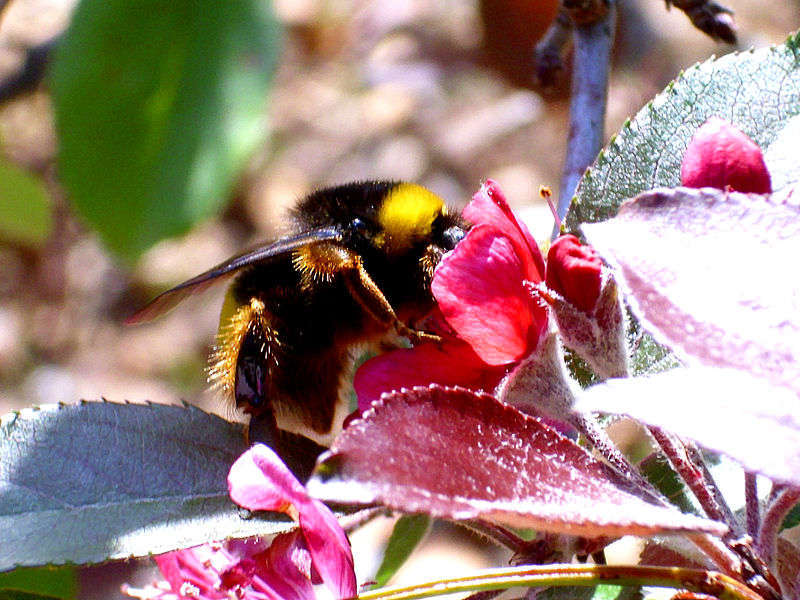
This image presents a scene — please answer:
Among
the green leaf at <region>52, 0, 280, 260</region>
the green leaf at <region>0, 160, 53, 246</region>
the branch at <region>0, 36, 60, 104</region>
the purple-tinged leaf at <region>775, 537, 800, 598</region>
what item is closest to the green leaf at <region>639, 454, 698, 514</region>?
the purple-tinged leaf at <region>775, 537, 800, 598</region>

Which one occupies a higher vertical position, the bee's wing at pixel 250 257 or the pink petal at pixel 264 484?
the bee's wing at pixel 250 257

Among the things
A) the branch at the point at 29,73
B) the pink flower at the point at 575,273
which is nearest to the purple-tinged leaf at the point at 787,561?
the pink flower at the point at 575,273

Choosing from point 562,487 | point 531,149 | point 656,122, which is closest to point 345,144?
point 531,149

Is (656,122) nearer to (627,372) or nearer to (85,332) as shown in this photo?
(627,372)

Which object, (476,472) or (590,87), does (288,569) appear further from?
(590,87)

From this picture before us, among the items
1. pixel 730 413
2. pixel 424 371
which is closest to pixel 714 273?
pixel 730 413

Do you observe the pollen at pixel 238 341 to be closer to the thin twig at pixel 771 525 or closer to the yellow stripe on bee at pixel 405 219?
the yellow stripe on bee at pixel 405 219
